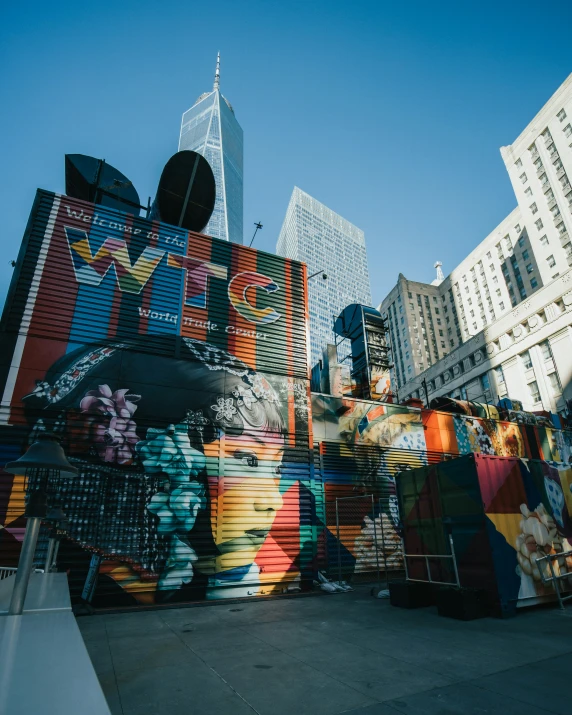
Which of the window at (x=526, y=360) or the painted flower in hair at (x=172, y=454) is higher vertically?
the window at (x=526, y=360)

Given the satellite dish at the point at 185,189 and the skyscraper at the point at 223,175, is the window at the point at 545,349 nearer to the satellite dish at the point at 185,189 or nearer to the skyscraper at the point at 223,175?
the satellite dish at the point at 185,189

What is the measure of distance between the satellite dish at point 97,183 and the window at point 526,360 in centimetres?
4028

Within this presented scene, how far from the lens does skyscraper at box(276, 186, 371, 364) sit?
16062cm

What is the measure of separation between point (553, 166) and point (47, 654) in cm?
7075

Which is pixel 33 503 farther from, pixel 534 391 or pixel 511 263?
pixel 511 263

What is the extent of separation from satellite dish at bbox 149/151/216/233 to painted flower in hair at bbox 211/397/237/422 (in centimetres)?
809

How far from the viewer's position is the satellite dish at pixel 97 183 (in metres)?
15.6

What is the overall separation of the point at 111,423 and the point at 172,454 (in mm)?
1946

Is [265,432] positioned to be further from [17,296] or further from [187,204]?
[187,204]

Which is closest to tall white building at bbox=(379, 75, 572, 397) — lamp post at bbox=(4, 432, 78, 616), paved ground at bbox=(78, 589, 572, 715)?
paved ground at bbox=(78, 589, 572, 715)

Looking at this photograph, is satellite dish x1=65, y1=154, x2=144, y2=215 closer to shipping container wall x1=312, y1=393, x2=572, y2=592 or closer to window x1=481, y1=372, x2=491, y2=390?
shipping container wall x1=312, y1=393, x2=572, y2=592

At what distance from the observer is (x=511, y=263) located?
70188 millimetres

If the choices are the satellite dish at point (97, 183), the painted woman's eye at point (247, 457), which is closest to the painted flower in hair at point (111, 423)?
the painted woman's eye at point (247, 457)

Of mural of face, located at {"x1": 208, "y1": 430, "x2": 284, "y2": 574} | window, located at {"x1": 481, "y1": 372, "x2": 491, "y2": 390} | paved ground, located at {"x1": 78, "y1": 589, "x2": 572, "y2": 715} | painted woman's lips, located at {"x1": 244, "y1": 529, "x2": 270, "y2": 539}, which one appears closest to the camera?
paved ground, located at {"x1": 78, "y1": 589, "x2": 572, "y2": 715}
